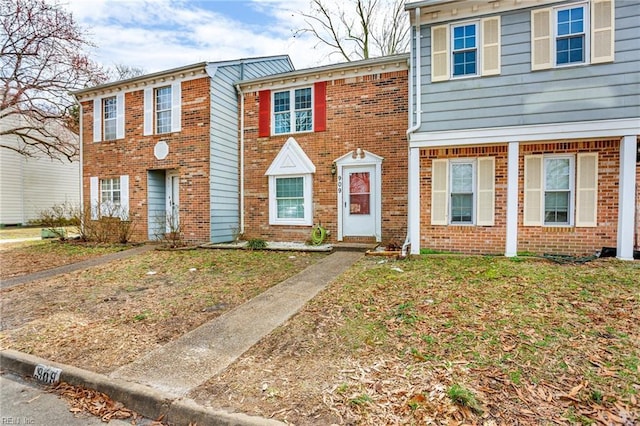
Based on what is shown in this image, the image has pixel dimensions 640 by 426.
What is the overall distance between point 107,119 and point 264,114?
607cm

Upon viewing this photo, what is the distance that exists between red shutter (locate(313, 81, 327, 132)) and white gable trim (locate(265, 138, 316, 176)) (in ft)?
2.87

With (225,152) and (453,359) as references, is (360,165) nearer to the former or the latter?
(225,152)

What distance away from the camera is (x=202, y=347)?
150 inches

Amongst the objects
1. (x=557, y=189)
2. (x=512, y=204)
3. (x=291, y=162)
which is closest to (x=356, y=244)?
(x=291, y=162)

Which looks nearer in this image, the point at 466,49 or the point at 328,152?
the point at 466,49

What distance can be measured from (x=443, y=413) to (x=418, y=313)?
1.86m

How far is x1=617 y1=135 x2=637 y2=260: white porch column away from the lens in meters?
6.87

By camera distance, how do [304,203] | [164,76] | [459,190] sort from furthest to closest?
[164,76]
[304,203]
[459,190]

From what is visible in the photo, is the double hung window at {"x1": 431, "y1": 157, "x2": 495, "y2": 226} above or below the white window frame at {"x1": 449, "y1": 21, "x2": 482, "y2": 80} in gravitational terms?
below

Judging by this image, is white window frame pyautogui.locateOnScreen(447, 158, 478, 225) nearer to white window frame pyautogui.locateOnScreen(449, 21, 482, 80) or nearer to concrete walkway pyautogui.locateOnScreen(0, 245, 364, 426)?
white window frame pyautogui.locateOnScreen(449, 21, 482, 80)

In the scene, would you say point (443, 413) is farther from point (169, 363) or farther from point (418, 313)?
point (169, 363)

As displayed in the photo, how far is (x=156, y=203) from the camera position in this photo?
12.0 metres

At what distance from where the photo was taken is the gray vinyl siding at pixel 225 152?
10.9 metres

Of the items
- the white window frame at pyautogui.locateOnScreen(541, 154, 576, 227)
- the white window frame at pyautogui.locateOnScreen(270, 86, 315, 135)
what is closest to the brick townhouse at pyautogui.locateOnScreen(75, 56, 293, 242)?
the white window frame at pyautogui.locateOnScreen(270, 86, 315, 135)
